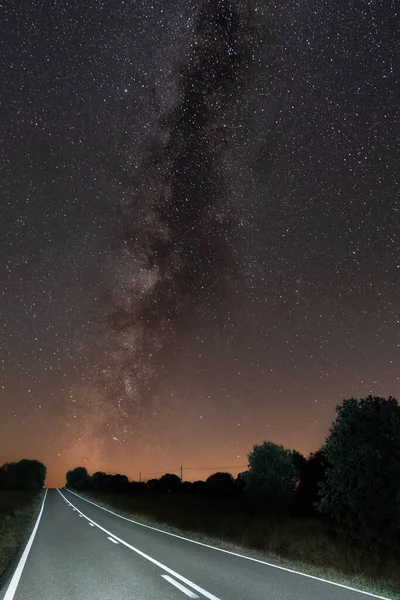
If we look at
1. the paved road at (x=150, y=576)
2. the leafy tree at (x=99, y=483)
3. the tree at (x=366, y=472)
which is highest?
the leafy tree at (x=99, y=483)

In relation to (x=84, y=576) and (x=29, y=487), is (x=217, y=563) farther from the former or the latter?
(x=29, y=487)

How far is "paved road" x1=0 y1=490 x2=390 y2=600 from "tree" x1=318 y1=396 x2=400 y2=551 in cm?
1203

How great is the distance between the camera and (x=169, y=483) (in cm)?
13112

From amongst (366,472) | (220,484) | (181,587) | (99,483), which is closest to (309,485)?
(366,472)

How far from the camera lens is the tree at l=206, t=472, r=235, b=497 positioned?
92.1 meters

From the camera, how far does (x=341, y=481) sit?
24.2m

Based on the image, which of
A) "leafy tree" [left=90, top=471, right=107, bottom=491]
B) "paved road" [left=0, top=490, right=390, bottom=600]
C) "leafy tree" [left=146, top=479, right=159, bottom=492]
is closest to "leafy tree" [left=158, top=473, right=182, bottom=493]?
"leafy tree" [left=146, top=479, right=159, bottom=492]

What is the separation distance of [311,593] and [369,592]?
3.97ft

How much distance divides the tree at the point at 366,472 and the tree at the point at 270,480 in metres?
22.9

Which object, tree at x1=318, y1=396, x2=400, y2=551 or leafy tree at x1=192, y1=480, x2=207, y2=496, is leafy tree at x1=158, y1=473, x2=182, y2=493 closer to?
leafy tree at x1=192, y1=480, x2=207, y2=496

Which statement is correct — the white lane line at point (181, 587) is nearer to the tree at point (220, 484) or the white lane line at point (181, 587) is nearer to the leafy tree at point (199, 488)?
the tree at point (220, 484)

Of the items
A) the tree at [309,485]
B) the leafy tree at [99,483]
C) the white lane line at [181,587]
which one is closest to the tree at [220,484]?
the tree at [309,485]

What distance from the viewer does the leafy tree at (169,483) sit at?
423 ft

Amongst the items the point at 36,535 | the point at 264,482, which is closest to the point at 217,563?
the point at 36,535
